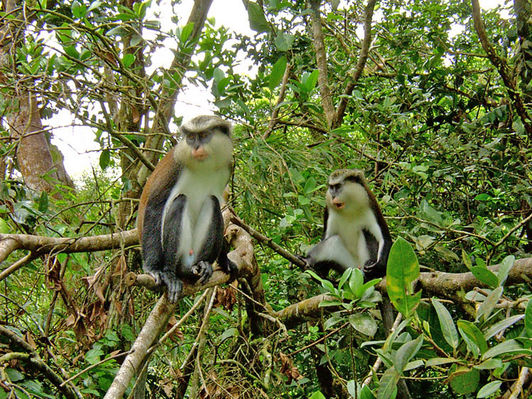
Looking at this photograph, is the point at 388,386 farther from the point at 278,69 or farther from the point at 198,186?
the point at 198,186

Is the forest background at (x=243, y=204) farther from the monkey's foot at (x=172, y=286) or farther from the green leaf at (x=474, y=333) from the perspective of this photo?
the green leaf at (x=474, y=333)

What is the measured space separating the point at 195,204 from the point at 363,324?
2.23m

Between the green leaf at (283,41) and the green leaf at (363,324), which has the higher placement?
the green leaf at (283,41)

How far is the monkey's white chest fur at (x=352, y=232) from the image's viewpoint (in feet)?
17.6

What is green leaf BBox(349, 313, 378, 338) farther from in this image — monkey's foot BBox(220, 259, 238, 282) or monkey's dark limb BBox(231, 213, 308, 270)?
monkey's dark limb BBox(231, 213, 308, 270)

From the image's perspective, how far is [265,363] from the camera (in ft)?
12.1

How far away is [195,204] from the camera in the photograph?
388 centimetres

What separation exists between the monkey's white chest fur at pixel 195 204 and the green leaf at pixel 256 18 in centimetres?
115

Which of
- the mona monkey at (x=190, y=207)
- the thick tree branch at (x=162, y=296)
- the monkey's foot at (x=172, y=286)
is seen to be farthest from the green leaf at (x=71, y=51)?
the monkey's foot at (x=172, y=286)

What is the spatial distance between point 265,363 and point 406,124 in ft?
8.72

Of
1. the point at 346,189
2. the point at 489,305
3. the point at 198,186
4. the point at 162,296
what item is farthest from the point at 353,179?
the point at 489,305

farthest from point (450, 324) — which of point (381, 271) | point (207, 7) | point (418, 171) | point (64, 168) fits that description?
point (64, 168)

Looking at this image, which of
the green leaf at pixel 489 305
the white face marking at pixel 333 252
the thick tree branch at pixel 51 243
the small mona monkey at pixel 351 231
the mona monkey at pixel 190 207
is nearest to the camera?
the green leaf at pixel 489 305

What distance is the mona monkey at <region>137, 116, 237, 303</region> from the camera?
11.5ft
